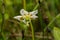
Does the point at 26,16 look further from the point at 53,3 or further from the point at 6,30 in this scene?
the point at 53,3

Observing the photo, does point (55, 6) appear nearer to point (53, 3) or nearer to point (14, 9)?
point (53, 3)

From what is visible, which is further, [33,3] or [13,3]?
[13,3]

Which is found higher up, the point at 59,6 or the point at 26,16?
the point at 59,6

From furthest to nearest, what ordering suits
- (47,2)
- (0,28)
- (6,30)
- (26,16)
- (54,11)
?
(47,2) < (54,11) < (6,30) < (0,28) < (26,16)

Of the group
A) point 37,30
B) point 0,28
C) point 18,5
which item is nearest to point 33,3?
point 18,5

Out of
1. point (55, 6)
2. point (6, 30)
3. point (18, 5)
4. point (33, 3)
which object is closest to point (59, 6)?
point (55, 6)

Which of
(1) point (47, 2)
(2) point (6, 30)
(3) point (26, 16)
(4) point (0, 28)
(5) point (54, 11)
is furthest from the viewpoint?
(1) point (47, 2)
